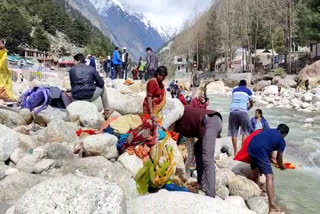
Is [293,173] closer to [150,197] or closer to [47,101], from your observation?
[150,197]

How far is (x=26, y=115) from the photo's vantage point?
7.45m

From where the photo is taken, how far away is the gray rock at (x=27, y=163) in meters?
4.90

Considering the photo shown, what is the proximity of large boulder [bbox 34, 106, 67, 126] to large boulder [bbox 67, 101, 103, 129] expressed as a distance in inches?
6.4

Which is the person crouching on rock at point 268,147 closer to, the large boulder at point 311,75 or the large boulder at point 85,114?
the large boulder at point 85,114

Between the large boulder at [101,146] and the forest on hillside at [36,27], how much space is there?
7849 cm

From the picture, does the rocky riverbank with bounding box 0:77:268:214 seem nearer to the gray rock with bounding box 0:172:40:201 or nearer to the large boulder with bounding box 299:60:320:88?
the gray rock with bounding box 0:172:40:201

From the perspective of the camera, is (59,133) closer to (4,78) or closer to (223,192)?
(223,192)

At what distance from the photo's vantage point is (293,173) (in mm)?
7367

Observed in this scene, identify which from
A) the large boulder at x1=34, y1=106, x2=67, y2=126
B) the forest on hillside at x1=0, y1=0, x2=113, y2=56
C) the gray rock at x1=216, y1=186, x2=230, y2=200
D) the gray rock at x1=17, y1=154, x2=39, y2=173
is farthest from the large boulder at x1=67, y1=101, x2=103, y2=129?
the forest on hillside at x1=0, y1=0, x2=113, y2=56

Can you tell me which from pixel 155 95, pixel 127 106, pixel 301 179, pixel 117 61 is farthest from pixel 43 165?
pixel 117 61

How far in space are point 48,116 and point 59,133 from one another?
1460 mm

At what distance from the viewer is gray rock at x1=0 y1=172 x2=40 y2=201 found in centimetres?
419

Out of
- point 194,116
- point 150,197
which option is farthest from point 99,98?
point 150,197

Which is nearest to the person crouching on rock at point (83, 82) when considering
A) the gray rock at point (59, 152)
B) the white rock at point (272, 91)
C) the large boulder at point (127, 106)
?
the large boulder at point (127, 106)
